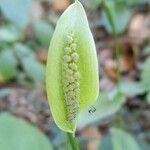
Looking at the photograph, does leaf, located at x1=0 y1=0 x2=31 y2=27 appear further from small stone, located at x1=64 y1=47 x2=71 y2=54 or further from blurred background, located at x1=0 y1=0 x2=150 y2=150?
small stone, located at x1=64 y1=47 x2=71 y2=54

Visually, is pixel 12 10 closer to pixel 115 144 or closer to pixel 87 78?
pixel 115 144

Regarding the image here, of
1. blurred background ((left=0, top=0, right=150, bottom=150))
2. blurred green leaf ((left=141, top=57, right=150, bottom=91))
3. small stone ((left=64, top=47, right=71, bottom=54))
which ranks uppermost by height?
small stone ((left=64, top=47, right=71, bottom=54))

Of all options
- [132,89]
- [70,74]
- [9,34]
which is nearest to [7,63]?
[9,34]

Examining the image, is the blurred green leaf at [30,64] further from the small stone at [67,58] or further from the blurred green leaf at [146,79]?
the small stone at [67,58]

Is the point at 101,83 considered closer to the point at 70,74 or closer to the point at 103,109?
the point at 103,109

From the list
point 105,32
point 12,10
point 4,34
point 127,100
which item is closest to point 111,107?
point 12,10

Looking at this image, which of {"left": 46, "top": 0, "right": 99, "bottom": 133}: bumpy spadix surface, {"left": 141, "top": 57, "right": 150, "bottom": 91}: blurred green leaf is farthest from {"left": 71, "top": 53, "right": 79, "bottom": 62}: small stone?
{"left": 141, "top": 57, "right": 150, "bottom": 91}: blurred green leaf

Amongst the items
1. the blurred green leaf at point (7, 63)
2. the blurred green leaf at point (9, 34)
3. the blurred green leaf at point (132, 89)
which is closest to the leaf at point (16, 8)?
the blurred green leaf at point (132, 89)

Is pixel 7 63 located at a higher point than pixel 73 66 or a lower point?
lower
